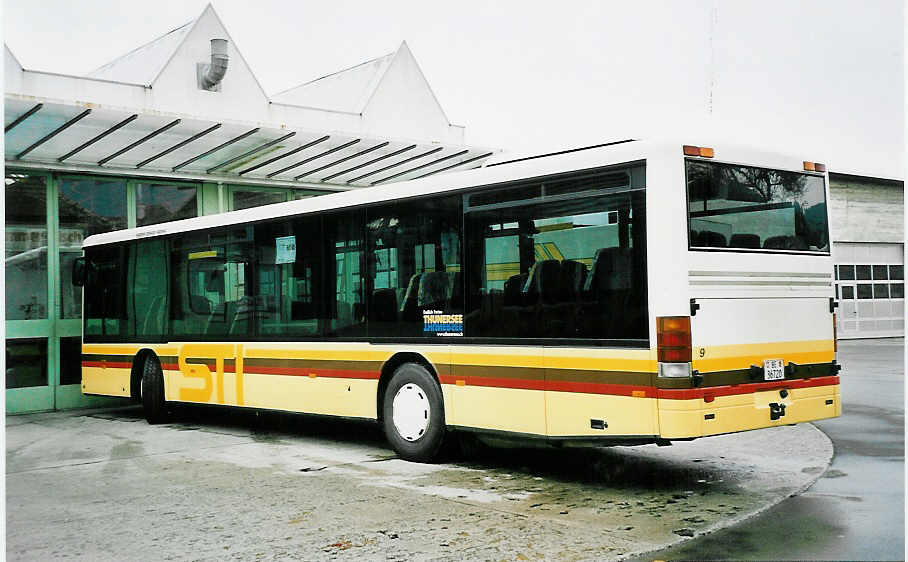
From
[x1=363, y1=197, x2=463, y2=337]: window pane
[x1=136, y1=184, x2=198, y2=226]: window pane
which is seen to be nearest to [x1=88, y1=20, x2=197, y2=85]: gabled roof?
[x1=136, y1=184, x2=198, y2=226]: window pane

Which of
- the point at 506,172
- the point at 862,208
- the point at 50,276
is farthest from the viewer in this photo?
the point at 862,208

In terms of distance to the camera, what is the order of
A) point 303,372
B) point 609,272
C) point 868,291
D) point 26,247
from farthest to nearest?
point 868,291, point 26,247, point 303,372, point 609,272

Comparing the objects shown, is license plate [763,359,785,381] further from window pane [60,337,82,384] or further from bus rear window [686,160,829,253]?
window pane [60,337,82,384]

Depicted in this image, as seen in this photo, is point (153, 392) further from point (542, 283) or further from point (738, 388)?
point (738, 388)

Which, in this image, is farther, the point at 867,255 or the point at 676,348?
the point at 867,255

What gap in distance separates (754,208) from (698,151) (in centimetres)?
76

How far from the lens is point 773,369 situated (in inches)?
305

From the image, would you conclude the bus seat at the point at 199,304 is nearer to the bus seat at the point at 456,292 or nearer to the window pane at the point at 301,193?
the bus seat at the point at 456,292

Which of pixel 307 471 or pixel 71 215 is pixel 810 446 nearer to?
pixel 307 471

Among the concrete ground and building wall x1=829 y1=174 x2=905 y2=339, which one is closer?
the concrete ground

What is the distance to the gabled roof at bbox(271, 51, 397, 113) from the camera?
21.4 meters

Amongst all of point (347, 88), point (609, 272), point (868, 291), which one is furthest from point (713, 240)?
point (868, 291)

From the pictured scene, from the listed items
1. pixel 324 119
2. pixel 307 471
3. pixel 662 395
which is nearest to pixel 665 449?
pixel 662 395

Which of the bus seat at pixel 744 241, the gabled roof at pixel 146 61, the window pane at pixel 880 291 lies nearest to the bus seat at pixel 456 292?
the bus seat at pixel 744 241
